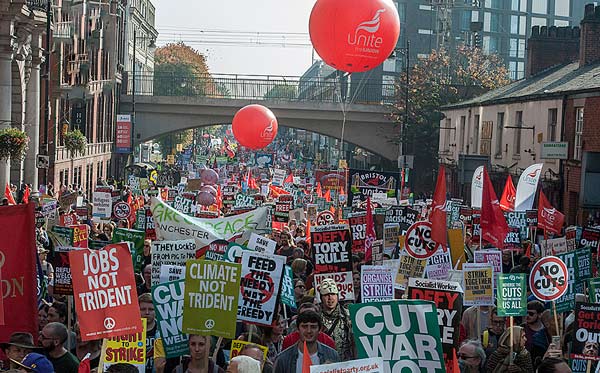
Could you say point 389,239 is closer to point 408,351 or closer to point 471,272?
point 471,272

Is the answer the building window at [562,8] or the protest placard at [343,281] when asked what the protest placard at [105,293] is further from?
the building window at [562,8]

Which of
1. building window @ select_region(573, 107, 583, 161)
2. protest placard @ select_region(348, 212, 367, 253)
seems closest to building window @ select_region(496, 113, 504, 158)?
building window @ select_region(573, 107, 583, 161)

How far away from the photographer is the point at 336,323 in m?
11.8

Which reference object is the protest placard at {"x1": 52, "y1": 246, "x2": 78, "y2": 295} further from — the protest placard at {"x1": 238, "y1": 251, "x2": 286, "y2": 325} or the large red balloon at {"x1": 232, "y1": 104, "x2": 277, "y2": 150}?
the large red balloon at {"x1": 232, "y1": 104, "x2": 277, "y2": 150}

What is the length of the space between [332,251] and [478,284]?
2106 millimetres

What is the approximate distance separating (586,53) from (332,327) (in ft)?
101

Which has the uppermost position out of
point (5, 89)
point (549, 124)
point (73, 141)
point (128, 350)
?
point (5, 89)

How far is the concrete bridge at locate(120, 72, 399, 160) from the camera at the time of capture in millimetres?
68250

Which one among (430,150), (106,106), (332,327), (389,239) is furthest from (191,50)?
(332,327)

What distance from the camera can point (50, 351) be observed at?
10.2 meters

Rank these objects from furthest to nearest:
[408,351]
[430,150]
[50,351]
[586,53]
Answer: [430,150]
[586,53]
[50,351]
[408,351]

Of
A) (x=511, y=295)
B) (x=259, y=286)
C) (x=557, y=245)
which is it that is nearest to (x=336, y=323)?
(x=259, y=286)

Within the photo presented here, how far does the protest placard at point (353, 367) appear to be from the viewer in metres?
7.53

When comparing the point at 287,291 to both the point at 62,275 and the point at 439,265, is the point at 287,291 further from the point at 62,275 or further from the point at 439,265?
the point at 439,265
